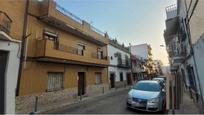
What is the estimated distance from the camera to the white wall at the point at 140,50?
1993 inches

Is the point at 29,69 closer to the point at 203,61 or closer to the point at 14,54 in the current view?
the point at 14,54

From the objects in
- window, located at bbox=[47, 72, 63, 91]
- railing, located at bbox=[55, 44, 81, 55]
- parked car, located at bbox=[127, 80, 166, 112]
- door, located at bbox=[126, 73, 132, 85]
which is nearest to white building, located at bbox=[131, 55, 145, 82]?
door, located at bbox=[126, 73, 132, 85]

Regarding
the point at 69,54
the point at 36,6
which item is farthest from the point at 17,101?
the point at 36,6

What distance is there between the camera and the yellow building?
9.10 meters

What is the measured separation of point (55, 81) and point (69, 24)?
14.8 ft

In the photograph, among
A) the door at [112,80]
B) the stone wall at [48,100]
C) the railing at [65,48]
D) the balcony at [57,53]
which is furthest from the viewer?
the door at [112,80]

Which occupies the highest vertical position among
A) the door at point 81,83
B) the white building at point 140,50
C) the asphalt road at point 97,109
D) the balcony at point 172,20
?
the white building at point 140,50

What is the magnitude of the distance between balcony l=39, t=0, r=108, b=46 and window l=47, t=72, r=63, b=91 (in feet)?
11.6

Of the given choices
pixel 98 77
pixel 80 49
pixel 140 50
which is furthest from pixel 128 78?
pixel 140 50

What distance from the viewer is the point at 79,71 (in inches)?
569

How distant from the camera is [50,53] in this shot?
33.4ft

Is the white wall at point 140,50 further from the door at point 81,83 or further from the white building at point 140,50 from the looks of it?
the door at point 81,83

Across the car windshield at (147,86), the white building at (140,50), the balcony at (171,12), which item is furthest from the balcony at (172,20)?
the white building at (140,50)

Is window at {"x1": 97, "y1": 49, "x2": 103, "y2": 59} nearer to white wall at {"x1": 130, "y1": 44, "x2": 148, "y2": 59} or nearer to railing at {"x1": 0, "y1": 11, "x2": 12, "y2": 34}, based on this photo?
railing at {"x1": 0, "y1": 11, "x2": 12, "y2": 34}
